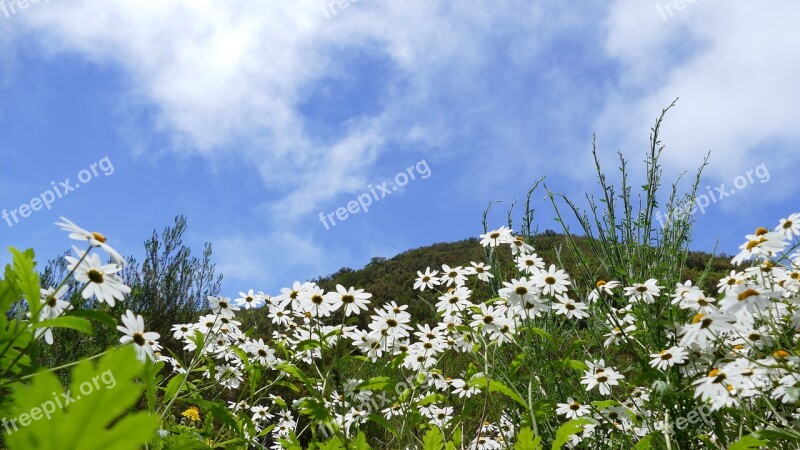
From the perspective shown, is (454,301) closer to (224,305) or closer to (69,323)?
(224,305)

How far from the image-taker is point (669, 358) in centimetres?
261

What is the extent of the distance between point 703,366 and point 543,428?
131cm

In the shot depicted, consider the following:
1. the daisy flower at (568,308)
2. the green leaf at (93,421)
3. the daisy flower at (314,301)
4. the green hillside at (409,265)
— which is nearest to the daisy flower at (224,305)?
the daisy flower at (314,301)

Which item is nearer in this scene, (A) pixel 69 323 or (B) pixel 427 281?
(A) pixel 69 323

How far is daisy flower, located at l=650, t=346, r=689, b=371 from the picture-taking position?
8.33 feet

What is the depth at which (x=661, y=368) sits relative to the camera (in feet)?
8.75

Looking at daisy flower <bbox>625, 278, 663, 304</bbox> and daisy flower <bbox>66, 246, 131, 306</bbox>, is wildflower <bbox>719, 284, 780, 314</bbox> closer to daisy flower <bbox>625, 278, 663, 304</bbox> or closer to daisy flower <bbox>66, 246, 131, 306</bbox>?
daisy flower <bbox>625, 278, 663, 304</bbox>

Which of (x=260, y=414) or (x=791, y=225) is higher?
(x=260, y=414)

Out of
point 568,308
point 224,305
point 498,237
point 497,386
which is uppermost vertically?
point 224,305

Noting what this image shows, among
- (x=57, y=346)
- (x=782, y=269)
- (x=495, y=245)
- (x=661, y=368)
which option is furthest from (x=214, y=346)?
(x=57, y=346)

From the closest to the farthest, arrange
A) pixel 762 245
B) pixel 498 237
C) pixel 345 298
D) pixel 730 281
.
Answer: pixel 762 245, pixel 345 298, pixel 730 281, pixel 498 237

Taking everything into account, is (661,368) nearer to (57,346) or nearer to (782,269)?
(782,269)

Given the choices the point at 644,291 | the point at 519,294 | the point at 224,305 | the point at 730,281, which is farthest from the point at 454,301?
the point at 730,281

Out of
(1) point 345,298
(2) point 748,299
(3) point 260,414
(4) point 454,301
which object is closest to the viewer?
(2) point 748,299
